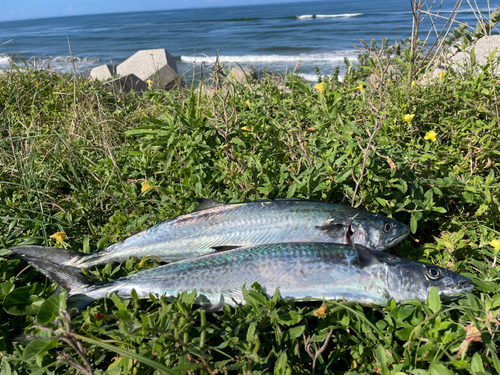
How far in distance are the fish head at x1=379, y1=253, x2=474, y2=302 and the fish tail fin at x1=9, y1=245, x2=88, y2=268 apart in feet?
6.84

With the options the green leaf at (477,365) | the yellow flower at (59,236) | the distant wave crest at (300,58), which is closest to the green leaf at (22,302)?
the yellow flower at (59,236)

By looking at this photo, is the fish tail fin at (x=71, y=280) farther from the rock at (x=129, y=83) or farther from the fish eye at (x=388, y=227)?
the rock at (x=129, y=83)

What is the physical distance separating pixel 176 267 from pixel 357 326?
1107 millimetres

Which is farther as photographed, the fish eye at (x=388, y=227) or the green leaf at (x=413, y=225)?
the green leaf at (x=413, y=225)

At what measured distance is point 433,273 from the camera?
77.3 inches

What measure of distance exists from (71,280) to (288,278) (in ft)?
4.30

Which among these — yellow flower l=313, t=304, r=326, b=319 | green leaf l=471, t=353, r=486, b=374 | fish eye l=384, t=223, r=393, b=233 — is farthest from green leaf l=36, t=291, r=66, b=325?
fish eye l=384, t=223, r=393, b=233

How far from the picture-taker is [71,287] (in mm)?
2119

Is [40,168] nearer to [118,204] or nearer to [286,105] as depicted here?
[118,204]

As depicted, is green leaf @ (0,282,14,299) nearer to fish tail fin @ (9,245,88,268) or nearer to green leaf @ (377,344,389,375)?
fish tail fin @ (9,245,88,268)

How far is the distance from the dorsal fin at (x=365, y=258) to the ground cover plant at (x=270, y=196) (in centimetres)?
26

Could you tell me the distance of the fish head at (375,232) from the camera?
2398 millimetres

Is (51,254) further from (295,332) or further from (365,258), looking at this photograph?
(365,258)

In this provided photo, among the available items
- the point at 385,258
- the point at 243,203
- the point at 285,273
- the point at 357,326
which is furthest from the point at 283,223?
the point at 357,326
